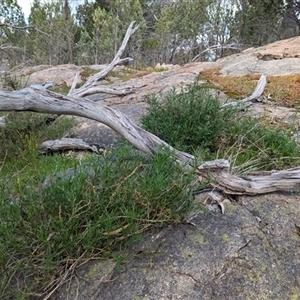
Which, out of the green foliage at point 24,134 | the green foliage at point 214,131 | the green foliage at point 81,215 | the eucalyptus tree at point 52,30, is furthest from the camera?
the eucalyptus tree at point 52,30

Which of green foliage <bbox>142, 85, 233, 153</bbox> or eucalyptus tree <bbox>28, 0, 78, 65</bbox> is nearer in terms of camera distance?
green foliage <bbox>142, 85, 233, 153</bbox>

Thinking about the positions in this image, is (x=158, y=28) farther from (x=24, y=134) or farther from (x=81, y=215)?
(x=81, y=215)

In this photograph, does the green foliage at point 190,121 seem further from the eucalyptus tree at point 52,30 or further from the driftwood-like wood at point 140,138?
the eucalyptus tree at point 52,30

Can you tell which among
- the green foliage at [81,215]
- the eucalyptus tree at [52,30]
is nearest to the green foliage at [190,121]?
the green foliage at [81,215]

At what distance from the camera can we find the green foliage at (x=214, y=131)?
11.2 feet

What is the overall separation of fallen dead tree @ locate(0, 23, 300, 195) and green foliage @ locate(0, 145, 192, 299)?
38 centimetres

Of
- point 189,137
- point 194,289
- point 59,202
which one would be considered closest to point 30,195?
point 59,202

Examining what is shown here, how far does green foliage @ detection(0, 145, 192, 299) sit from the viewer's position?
1.97 m

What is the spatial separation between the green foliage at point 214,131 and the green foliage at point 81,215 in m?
1.15

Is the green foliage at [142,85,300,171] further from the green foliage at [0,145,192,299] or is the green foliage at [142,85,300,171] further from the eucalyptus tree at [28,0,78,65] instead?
the eucalyptus tree at [28,0,78,65]

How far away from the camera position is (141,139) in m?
3.11

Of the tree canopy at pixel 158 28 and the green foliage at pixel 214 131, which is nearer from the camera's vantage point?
the green foliage at pixel 214 131

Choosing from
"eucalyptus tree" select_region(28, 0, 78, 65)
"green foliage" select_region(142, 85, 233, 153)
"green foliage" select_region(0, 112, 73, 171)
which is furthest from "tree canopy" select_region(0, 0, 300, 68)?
"green foliage" select_region(142, 85, 233, 153)

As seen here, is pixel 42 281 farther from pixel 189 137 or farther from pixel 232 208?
pixel 189 137
